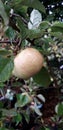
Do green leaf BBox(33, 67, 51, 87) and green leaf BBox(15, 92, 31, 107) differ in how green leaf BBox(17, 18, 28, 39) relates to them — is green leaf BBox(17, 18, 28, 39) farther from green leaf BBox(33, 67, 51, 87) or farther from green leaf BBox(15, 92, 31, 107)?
green leaf BBox(15, 92, 31, 107)

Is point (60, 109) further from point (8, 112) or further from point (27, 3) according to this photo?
point (27, 3)

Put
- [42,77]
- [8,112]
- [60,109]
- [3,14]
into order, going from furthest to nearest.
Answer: [8,112], [60,109], [42,77], [3,14]

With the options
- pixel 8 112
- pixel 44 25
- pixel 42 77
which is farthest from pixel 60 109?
pixel 44 25

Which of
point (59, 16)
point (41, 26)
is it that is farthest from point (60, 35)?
point (59, 16)

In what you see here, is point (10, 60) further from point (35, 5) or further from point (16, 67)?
point (35, 5)

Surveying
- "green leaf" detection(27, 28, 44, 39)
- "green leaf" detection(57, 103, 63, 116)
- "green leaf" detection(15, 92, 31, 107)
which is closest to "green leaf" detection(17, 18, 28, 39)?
"green leaf" detection(27, 28, 44, 39)

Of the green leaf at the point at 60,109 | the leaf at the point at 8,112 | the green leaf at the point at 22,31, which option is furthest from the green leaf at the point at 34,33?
the leaf at the point at 8,112
